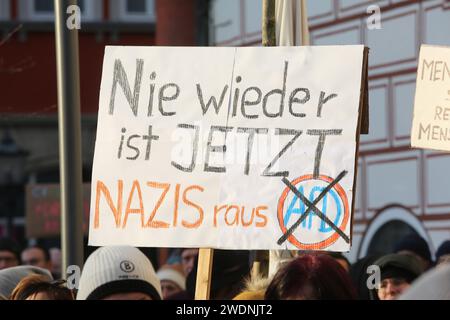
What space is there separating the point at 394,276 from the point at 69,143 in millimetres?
1868

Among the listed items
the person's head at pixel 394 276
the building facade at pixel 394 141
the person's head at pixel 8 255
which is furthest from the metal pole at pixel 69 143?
the building facade at pixel 394 141

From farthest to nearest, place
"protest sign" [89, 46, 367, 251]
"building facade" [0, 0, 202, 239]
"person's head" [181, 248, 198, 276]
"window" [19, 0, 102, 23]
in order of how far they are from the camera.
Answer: "window" [19, 0, 102, 23] < "building facade" [0, 0, 202, 239] < "person's head" [181, 248, 198, 276] < "protest sign" [89, 46, 367, 251]

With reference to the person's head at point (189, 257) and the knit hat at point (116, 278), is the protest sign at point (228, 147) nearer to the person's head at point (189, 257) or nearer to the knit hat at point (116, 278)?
the knit hat at point (116, 278)

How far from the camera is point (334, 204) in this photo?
5.05 m

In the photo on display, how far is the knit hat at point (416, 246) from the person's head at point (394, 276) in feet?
6.93

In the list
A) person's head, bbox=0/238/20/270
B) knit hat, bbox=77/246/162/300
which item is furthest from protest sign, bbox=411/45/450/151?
person's head, bbox=0/238/20/270

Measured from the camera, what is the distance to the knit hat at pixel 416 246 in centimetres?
814

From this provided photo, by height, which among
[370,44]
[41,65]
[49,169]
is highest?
[41,65]

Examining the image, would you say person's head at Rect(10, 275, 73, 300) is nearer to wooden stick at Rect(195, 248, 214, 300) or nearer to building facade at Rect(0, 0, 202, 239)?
wooden stick at Rect(195, 248, 214, 300)

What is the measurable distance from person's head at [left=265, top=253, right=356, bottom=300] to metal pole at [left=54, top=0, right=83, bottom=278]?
3.29 m

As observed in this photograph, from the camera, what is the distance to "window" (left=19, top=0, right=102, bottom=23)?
832 inches
